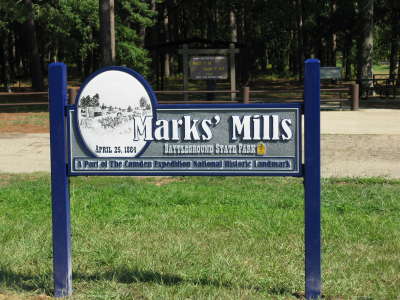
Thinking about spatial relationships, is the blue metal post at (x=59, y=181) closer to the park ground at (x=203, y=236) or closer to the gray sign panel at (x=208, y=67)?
the park ground at (x=203, y=236)

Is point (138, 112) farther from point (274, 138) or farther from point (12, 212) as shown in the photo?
point (12, 212)

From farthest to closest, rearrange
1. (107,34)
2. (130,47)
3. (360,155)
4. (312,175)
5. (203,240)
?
(130,47)
(107,34)
(360,155)
(203,240)
(312,175)

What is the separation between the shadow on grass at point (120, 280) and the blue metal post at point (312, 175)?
0.77 feet

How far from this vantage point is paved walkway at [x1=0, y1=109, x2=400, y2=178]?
420 inches

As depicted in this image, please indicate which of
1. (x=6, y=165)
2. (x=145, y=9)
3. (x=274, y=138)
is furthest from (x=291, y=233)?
(x=145, y=9)

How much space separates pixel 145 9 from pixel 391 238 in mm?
24177

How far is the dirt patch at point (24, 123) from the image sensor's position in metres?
18.1

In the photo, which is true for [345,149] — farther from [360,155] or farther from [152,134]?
[152,134]

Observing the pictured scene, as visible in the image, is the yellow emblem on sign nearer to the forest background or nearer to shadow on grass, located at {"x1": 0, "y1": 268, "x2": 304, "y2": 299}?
shadow on grass, located at {"x1": 0, "y1": 268, "x2": 304, "y2": 299}

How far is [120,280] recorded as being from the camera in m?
4.80

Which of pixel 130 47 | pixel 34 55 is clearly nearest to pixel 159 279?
pixel 130 47

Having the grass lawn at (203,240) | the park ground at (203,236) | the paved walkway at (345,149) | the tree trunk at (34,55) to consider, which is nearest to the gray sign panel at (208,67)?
the paved walkway at (345,149)

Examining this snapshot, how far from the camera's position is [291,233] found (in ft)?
20.5

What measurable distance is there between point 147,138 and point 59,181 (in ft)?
2.23
